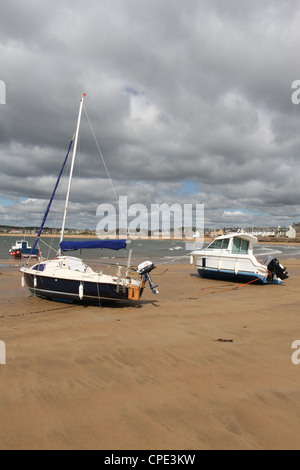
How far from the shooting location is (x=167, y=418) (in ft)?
13.0

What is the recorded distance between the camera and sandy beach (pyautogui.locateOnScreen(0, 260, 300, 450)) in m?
3.65

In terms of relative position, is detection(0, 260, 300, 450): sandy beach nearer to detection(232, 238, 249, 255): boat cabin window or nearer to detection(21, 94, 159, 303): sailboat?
detection(21, 94, 159, 303): sailboat

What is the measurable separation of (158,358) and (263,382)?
1984 mm

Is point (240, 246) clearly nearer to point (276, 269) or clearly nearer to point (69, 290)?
point (276, 269)

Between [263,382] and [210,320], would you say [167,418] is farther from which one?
[210,320]

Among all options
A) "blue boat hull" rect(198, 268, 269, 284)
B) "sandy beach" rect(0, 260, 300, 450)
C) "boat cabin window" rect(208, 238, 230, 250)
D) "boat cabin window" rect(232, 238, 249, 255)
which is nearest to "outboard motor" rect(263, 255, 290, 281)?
"blue boat hull" rect(198, 268, 269, 284)

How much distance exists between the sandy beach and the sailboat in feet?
4.18

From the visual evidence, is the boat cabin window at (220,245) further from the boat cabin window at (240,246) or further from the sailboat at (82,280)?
the sailboat at (82,280)

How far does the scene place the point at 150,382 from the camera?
4.99 m

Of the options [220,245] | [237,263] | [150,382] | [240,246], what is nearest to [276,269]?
[237,263]

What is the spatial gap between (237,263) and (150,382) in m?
14.1

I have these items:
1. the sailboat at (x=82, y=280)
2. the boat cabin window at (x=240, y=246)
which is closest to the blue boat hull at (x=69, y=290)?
the sailboat at (x=82, y=280)

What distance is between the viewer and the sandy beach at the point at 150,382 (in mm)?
3650

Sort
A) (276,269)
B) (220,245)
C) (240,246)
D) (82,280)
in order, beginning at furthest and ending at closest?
1. (220,245)
2. (240,246)
3. (276,269)
4. (82,280)
